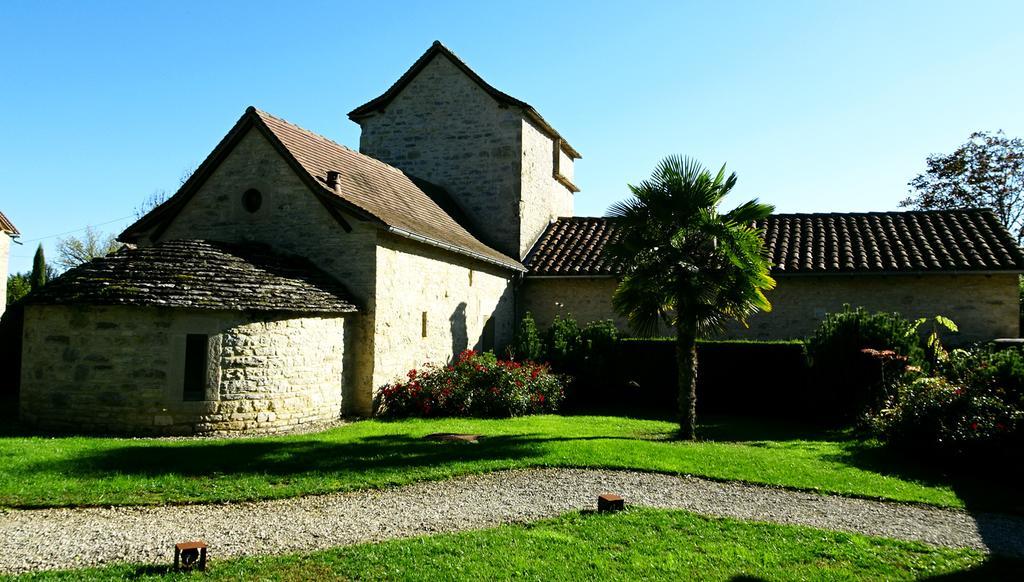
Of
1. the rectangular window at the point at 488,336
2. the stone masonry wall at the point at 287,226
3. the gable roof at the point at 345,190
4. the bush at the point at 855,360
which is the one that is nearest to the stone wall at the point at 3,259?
the gable roof at the point at 345,190

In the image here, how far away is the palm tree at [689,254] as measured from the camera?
12.4m

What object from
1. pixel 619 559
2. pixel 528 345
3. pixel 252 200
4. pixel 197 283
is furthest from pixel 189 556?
pixel 528 345

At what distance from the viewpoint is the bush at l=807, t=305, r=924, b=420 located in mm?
13812

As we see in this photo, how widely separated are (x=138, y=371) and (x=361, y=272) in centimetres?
466

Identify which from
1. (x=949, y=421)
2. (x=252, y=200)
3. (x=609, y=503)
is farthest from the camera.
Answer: (x=252, y=200)

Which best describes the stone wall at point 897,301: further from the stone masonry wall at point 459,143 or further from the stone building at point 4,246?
the stone building at point 4,246

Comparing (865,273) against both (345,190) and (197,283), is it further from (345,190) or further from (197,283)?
(197,283)

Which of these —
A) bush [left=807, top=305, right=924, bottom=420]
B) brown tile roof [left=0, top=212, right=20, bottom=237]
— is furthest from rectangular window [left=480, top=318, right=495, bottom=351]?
brown tile roof [left=0, top=212, right=20, bottom=237]

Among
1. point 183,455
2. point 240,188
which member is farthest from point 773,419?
point 240,188

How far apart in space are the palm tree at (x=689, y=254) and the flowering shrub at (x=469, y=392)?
3.78 meters

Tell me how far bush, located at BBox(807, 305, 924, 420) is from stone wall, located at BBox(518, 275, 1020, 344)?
12.9ft

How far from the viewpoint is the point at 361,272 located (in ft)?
47.5

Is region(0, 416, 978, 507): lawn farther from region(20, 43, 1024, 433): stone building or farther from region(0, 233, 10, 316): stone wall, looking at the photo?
region(0, 233, 10, 316): stone wall

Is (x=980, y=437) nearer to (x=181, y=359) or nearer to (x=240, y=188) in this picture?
(x=181, y=359)
